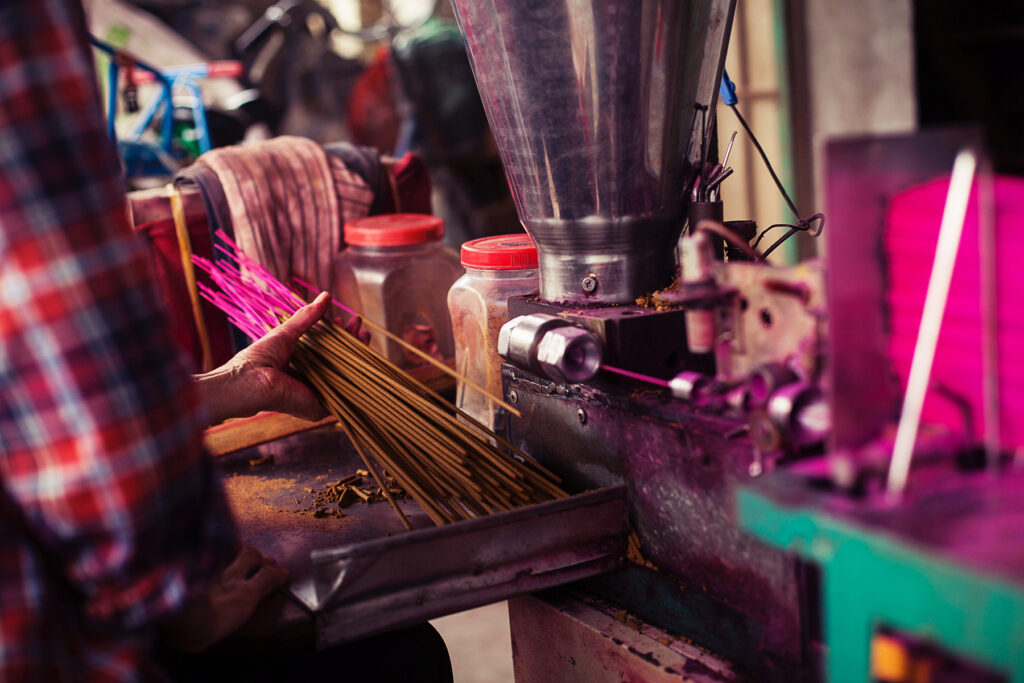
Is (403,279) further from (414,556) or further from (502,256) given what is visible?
(414,556)

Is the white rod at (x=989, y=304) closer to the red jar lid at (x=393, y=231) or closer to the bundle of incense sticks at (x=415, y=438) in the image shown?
the bundle of incense sticks at (x=415, y=438)

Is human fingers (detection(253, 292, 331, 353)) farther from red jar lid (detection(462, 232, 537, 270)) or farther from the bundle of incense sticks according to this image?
red jar lid (detection(462, 232, 537, 270))

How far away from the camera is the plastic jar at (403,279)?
7.20ft

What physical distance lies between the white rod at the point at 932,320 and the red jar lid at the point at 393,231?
1.54 metres

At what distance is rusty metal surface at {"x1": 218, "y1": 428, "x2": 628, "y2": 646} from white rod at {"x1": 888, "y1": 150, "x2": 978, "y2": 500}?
0.53m

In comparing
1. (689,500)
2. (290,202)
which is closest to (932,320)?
(689,500)

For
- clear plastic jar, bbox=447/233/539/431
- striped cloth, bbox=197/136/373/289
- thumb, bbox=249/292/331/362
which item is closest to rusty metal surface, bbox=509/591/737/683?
clear plastic jar, bbox=447/233/539/431

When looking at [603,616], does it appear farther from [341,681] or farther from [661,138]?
[661,138]

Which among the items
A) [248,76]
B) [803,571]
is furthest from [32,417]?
[248,76]

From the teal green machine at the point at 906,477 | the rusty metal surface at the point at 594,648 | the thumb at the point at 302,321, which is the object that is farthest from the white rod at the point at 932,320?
the thumb at the point at 302,321

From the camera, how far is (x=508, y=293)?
1642 millimetres

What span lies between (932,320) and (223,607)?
0.80 metres

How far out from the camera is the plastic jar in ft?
7.20

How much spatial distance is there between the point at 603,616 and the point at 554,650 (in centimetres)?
12
